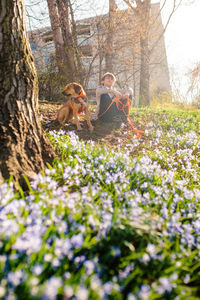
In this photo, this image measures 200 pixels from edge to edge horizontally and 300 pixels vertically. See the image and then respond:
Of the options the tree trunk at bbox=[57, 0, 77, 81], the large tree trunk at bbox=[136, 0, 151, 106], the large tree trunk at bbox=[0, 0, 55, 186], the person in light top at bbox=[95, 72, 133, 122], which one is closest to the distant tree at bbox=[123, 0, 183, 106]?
the large tree trunk at bbox=[136, 0, 151, 106]

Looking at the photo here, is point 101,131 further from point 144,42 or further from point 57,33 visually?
point 144,42

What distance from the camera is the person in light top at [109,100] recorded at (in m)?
5.40

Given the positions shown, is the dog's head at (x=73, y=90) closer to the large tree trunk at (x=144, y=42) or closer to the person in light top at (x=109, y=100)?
the person in light top at (x=109, y=100)

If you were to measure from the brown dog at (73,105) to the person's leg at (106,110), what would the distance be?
0.90 m

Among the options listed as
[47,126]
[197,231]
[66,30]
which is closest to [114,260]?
[197,231]

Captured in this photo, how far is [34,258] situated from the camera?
1147 mm

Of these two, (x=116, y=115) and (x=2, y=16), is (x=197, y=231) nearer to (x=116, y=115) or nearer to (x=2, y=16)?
(x=2, y=16)

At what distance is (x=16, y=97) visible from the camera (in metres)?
2.28

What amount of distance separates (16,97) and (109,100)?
142 inches

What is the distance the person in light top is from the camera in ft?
17.7

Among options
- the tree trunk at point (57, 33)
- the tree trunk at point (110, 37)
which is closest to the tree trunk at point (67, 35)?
the tree trunk at point (57, 33)

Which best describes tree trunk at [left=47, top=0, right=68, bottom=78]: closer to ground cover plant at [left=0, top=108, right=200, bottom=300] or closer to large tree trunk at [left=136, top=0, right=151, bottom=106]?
large tree trunk at [left=136, top=0, right=151, bottom=106]

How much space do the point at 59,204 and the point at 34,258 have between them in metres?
0.51

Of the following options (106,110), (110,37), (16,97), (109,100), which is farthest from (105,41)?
(16,97)
